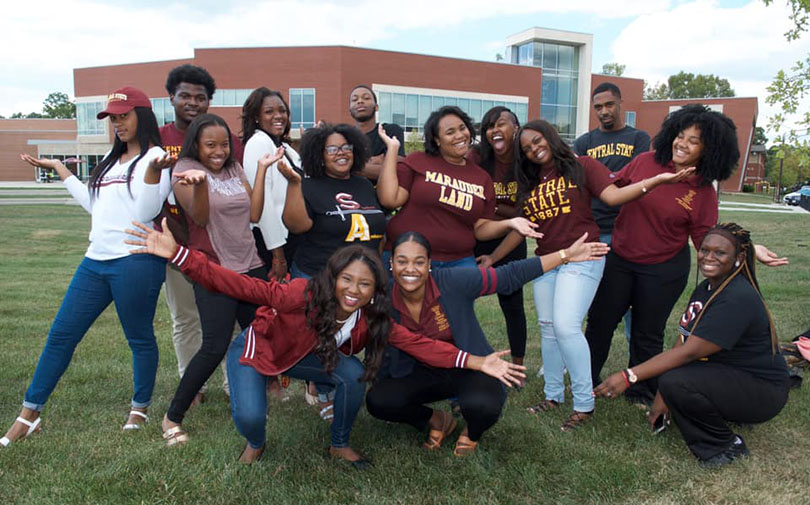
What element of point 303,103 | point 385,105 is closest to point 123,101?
point 385,105

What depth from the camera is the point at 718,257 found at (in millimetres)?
3736

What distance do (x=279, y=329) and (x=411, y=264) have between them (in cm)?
89

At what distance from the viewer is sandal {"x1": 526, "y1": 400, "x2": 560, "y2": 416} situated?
4418mm

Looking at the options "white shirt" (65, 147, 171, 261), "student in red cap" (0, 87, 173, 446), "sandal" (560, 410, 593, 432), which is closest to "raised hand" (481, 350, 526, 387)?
"sandal" (560, 410, 593, 432)

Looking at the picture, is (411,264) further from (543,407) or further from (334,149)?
(543,407)

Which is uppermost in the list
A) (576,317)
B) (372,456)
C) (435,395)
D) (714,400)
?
(576,317)

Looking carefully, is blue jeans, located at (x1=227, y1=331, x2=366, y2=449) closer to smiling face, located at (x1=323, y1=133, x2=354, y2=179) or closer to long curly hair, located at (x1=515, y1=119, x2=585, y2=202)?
smiling face, located at (x1=323, y1=133, x2=354, y2=179)

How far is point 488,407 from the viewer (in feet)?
11.9

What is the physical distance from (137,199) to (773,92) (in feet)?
27.2

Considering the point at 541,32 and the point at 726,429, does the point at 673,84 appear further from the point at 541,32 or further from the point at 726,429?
the point at 726,429


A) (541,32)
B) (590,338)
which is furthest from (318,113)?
(590,338)

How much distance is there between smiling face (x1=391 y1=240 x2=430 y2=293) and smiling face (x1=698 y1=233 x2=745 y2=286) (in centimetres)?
178

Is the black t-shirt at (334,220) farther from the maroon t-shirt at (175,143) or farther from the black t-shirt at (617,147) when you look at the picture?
the black t-shirt at (617,147)

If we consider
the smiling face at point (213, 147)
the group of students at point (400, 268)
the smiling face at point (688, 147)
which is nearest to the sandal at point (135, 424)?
the group of students at point (400, 268)
